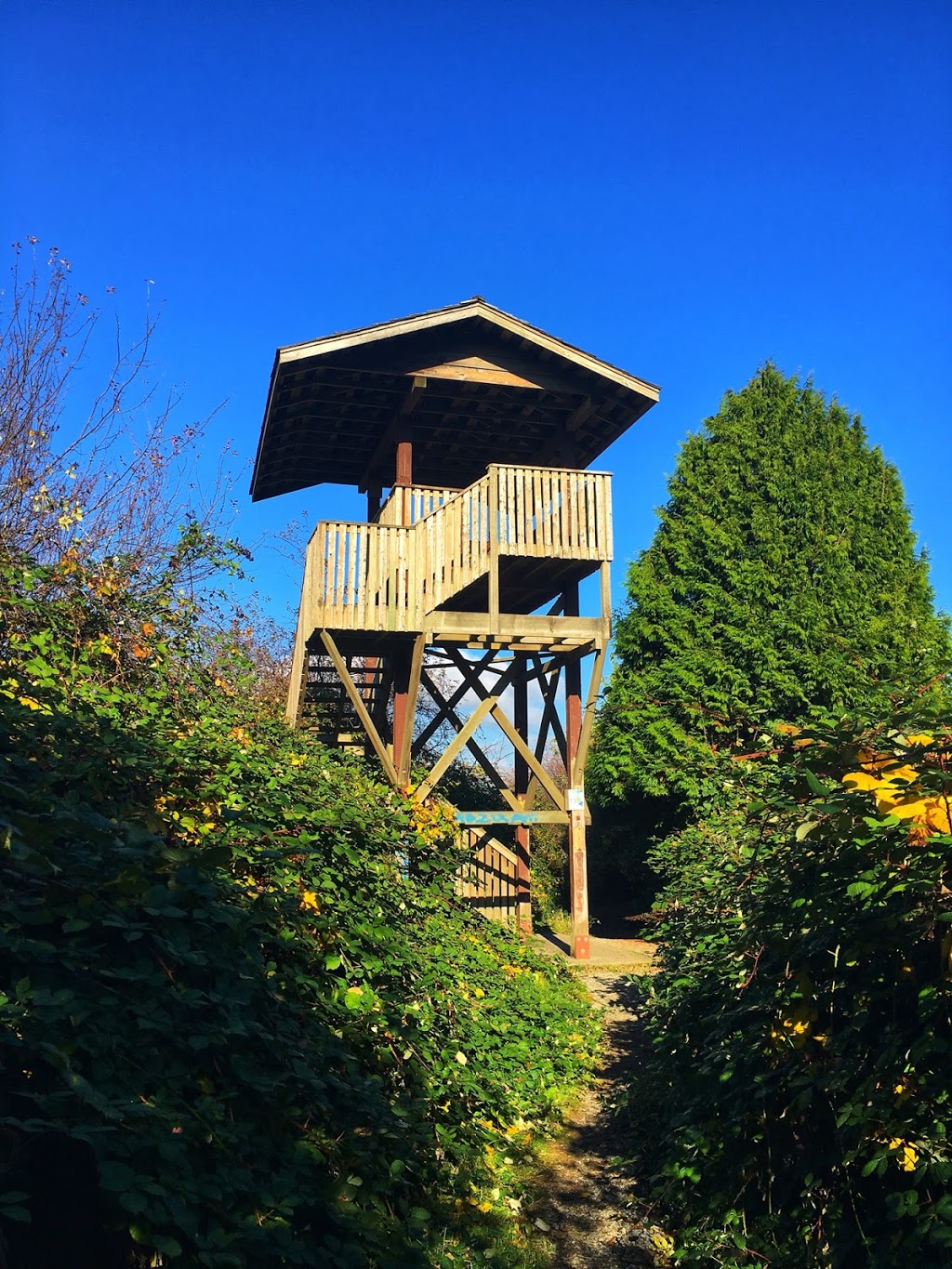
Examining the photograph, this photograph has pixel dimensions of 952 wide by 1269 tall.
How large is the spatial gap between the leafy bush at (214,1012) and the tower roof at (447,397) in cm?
671

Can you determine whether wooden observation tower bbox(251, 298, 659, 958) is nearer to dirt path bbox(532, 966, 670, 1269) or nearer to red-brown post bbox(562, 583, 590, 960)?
red-brown post bbox(562, 583, 590, 960)

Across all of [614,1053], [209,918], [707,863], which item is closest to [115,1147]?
[209,918]

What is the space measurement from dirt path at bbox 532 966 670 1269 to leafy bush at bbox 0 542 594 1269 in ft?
0.86

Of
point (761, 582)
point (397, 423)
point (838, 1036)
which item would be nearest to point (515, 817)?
point (397, 423)

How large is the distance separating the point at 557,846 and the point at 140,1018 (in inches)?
676

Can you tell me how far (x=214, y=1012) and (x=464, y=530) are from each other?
913 cm

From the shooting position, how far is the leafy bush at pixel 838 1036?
2967mm

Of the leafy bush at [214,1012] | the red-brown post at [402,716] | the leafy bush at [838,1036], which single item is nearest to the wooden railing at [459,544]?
the red-brown post at [402,716]

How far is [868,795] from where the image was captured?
320 centimetres

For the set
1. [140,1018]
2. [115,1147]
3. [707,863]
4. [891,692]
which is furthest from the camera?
[707,863]

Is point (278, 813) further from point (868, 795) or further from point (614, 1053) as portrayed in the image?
point (614, 1053)

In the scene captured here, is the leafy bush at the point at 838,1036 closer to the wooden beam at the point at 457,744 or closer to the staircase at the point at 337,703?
the wooden beam at the point at 457,744

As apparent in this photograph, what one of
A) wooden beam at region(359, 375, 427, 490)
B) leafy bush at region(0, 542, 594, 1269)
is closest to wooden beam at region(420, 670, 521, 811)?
wooden beam at region(359, 375, 427, 490)

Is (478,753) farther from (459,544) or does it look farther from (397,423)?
(397,423)
